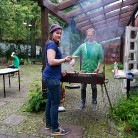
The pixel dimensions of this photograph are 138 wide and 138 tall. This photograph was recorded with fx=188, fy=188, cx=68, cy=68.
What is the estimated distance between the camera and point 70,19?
5906 mm

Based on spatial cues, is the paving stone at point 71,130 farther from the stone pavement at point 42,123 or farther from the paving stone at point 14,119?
the paving stone at point 14,119

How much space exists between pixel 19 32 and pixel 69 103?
12216mm

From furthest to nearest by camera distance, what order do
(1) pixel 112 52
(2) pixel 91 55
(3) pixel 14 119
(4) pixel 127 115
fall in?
(1) pixel 112 52, (2) pixel 91 55, (3) pixel 14 119, (4) pixel 127 115

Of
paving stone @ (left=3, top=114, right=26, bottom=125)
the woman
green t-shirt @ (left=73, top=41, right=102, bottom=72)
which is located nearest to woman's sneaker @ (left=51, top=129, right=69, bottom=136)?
the woman

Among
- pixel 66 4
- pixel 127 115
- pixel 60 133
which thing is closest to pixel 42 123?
pixel 60 133

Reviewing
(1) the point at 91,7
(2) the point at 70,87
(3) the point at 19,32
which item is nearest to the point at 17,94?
(2) the point at 70,87

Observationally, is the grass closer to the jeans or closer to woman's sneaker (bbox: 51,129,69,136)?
woman's sneaker (bbox: 51,129,69,136)

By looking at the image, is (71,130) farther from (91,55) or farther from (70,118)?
(91,55)

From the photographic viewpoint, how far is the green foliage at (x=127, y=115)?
3.33m

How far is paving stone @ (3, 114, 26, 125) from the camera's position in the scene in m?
3.78

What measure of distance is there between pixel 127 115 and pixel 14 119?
2.31 m

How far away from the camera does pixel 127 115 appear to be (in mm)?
3678

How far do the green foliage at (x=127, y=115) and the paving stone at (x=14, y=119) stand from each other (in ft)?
6.24

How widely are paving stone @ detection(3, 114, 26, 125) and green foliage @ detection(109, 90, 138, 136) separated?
1901 millimetres
